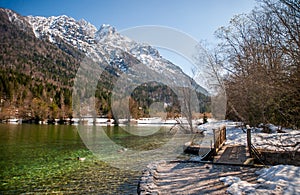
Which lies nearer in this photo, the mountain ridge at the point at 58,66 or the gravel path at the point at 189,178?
the gravel path at the point at 189,178

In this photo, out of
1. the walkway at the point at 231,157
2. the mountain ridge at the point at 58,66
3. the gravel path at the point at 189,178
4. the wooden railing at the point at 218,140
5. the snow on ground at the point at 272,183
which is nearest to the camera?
the snow on ground at the point at 272,183

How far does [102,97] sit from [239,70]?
159 ft

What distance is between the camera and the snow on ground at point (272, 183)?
4723 mm

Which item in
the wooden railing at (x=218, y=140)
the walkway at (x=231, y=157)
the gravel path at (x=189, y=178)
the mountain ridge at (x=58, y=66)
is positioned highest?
the mountain ridge at (x=58, y=66)

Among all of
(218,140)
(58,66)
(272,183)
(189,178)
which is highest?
(58,66)

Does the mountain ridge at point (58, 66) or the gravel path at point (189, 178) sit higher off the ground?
the mountain ridge at point (58, 66)

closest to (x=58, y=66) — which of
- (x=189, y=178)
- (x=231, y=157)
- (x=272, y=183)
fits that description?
Answer: (x=231, y=157)

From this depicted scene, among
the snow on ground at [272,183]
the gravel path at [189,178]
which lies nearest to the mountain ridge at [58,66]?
the gravel path at [189,178]

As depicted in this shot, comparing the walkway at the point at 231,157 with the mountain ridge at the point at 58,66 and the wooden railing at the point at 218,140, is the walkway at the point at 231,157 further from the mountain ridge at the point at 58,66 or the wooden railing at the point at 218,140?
the mountain ridge at the point at 58,66

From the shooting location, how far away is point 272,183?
5.14 metres

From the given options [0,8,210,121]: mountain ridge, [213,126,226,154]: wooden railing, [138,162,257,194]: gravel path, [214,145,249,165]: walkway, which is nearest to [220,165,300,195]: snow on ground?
[138,162,257,194]: gravel path

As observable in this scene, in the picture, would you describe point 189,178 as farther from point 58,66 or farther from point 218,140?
point 58,66

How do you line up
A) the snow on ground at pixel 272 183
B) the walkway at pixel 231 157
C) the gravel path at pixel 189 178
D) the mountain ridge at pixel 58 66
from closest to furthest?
the snow on ground at pixel 272 183, the gravel path at pixel 189 178, the walkway at pixel 231 157, the mountain ridge at pixel 58 66

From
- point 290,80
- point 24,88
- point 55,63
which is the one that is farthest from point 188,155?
point 55,63
